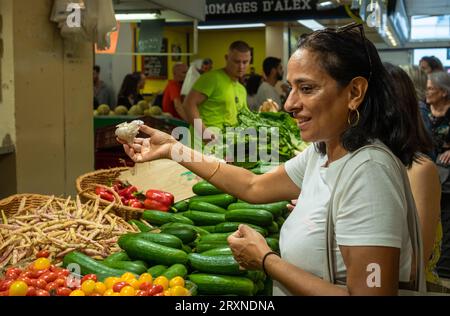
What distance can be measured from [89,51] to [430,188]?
13.3 feet

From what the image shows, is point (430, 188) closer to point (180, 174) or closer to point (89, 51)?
point (180, 174)

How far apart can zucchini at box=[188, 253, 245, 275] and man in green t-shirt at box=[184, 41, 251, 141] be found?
151 inches

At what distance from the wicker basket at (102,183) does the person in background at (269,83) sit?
18.0 ft

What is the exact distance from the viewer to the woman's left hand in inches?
77.8

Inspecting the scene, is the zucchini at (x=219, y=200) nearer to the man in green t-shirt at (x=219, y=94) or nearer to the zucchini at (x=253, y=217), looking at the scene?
the zucchini at (x=253, y=217)

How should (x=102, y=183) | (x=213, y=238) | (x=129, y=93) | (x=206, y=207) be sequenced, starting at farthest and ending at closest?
(x=129, y=93) → (x=102, y=183) → (x=206, y=207) → (x=213, y=238)

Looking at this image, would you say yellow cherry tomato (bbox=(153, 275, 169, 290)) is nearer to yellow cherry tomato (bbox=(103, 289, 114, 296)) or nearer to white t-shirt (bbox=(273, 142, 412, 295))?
yellow cherry tomato (bbox=(103, 289, 114, 296))

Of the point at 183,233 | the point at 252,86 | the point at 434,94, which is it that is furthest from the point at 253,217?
the point at 252,86

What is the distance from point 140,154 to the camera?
104 inches

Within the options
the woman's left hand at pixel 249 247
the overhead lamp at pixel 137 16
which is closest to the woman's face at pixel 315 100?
the woman's left hand at pixel 249 247

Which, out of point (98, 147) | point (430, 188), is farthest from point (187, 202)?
point (98, 147)

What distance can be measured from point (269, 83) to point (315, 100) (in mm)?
8326

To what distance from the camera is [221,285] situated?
2.63 m

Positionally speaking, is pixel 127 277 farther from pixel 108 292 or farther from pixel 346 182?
pixel 346 182
